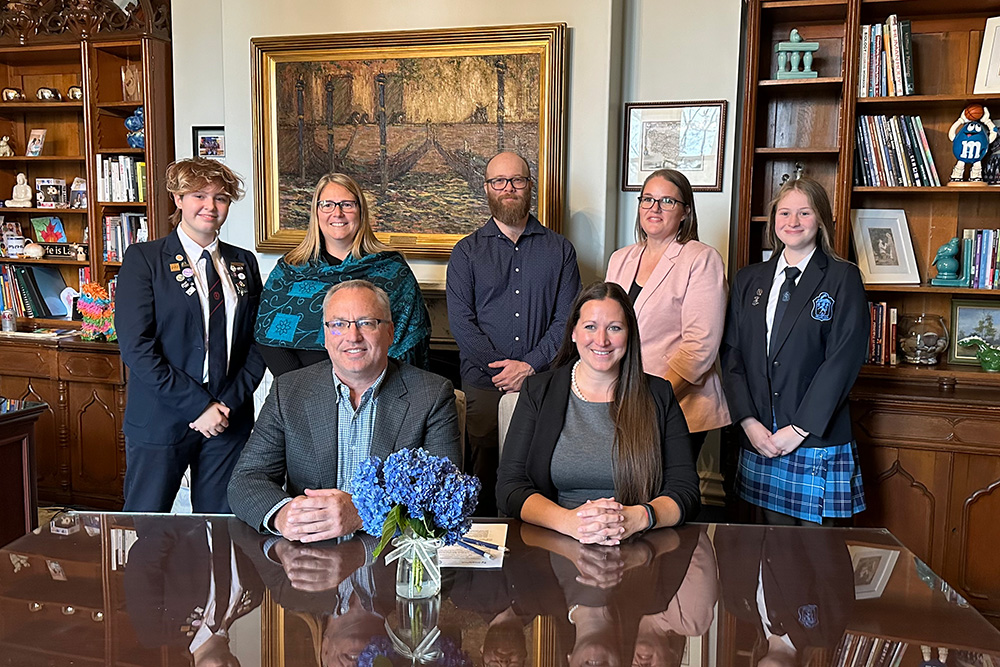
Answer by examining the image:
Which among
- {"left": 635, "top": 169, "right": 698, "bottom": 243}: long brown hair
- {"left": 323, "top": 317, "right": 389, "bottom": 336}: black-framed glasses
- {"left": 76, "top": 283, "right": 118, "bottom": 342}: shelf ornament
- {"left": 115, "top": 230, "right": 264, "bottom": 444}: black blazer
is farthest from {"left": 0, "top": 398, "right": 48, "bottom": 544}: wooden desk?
{"left": 635, "top": 169, "right": 698, "bottom": 243}: long brown hair

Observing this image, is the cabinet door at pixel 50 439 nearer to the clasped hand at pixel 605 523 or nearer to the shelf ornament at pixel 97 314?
the shelf ornament at pixel 97 314

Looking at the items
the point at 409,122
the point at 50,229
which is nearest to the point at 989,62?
the point at 409,122

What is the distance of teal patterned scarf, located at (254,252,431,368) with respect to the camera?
9.50 ft

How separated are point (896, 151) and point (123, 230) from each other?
12.9 feet

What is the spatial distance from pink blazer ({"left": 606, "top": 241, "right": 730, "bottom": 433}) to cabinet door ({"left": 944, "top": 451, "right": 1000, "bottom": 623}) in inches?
40.7

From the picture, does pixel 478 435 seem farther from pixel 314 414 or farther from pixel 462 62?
pixel 462 62

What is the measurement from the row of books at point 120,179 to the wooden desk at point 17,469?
184 cm

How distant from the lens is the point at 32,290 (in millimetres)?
5164

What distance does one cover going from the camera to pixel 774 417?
2.87 m

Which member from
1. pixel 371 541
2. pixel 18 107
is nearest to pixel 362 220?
pixel 371 541

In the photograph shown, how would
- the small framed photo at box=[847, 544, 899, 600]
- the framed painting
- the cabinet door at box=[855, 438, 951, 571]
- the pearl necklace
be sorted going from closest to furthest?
the small framed photo at box=[847, 544, 899, 600] < the pearl necklace < the cabinet door at box=[855, 438, 951, 571] < the framed painting

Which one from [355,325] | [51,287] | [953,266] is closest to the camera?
[355,325]

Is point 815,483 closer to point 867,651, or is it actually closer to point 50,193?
point 867,651

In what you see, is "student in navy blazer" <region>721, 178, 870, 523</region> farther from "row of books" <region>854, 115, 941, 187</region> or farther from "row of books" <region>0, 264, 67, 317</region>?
"row of books" <region>0, 264, 67, 317</region>
